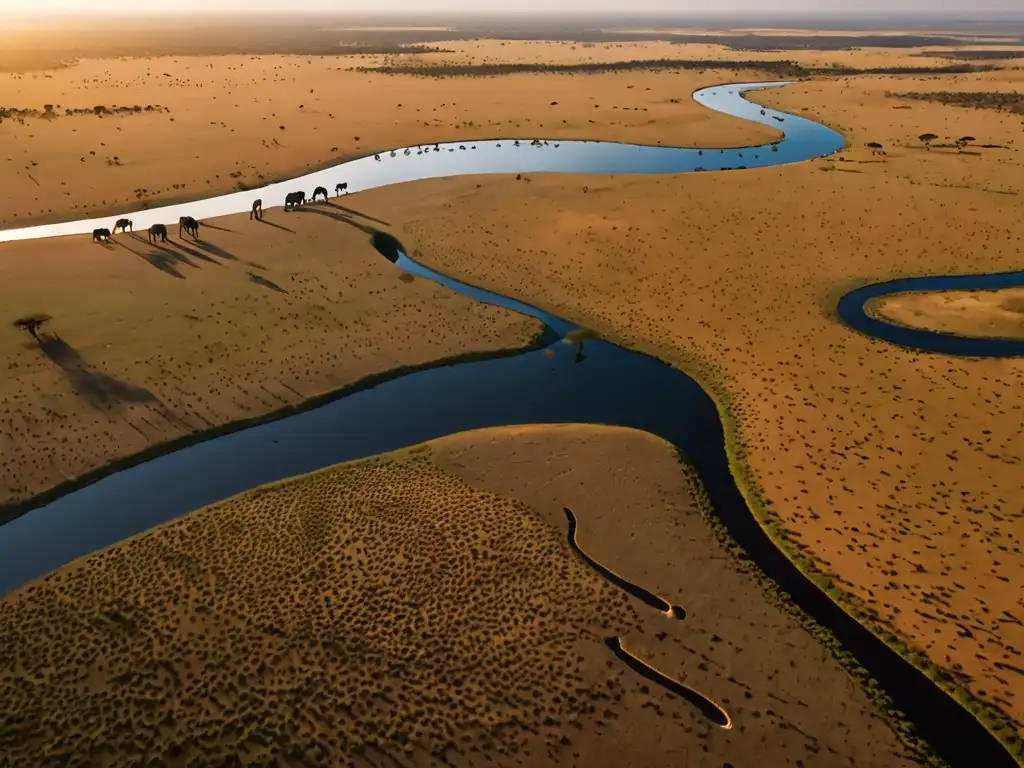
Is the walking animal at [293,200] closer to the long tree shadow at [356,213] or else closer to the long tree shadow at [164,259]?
the long tree shadow at [356,213]

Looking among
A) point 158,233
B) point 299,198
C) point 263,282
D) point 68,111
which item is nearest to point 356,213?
point 299,198

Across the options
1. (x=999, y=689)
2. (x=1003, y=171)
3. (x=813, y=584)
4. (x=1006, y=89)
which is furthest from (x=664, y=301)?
(x=1006, y=89)

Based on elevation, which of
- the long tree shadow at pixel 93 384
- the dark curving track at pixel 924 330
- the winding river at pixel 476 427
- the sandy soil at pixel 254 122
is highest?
the sandy soil at pixel 254 122

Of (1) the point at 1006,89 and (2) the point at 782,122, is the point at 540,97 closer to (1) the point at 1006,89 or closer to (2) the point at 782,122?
(2) the point at 782,122

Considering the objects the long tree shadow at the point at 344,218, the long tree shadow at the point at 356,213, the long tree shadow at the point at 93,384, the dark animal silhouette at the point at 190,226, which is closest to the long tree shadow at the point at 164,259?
the dark animal silhouette at the point at 190,226

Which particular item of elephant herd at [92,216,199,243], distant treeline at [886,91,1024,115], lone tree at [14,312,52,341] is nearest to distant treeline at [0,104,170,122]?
elephant herd at [92,216,199,243]

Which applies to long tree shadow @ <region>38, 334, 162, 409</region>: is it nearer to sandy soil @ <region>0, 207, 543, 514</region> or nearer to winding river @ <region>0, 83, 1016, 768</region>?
sandy soil @ <region>0, 207, 543, 514</region>
